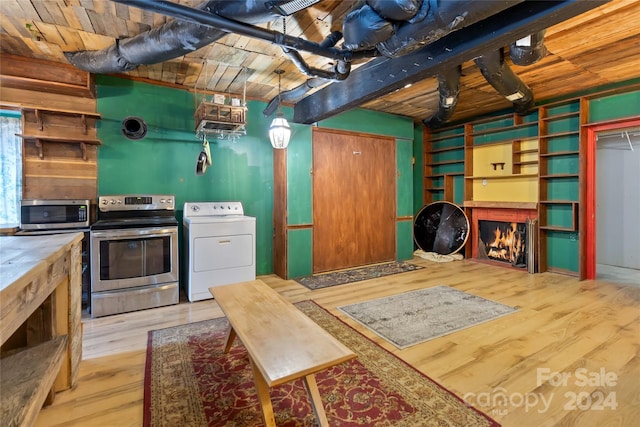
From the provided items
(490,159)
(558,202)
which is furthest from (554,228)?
(490,159)

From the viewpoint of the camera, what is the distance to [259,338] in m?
1.48

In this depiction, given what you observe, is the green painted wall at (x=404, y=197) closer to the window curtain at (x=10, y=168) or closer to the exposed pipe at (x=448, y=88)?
the exposed pipe at (x=448, y=88)

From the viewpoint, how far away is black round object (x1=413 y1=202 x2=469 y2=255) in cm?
549

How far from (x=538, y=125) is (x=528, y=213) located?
136cm

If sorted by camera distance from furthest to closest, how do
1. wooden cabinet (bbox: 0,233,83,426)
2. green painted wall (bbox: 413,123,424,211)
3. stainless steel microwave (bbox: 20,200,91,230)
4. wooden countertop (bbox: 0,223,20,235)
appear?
1. green painted wall (bbox: 413,123,424,211)
2. stainless steel microwave (bbox: 20,200,91,230)
3. wooden countertop (bbox: 0,223,20,235)
4. wooden cabinet (bbox: 0,233,83,426)

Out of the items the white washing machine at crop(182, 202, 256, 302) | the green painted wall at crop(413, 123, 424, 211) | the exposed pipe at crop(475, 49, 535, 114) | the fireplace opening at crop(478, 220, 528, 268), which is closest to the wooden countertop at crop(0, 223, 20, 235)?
the white washing machine at crop(182, 202, 256, 302)

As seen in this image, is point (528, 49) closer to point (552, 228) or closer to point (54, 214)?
point (552, 228)

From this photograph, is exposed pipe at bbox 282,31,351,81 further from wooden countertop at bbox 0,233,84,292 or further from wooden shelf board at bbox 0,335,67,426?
wooden shelf board at bbox 0,335,67,426

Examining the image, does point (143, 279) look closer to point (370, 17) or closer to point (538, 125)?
point (370, 17)

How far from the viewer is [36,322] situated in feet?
5.62

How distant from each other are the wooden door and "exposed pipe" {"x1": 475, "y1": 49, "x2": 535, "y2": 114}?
191 cm

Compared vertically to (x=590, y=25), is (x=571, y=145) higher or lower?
lower

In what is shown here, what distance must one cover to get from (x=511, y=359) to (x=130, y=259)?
3.47 meters

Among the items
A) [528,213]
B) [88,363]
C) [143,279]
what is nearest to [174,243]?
[143,279]
